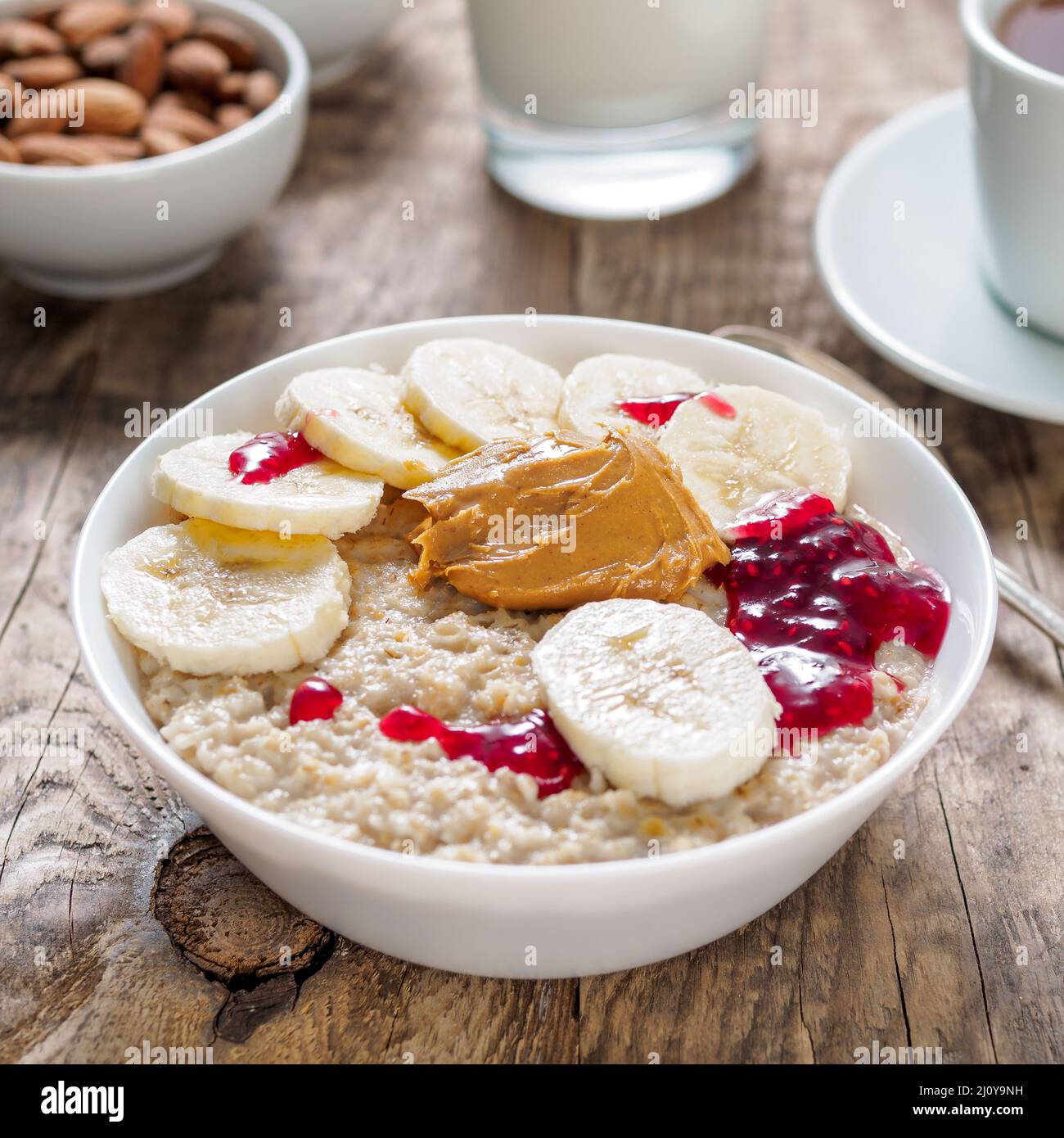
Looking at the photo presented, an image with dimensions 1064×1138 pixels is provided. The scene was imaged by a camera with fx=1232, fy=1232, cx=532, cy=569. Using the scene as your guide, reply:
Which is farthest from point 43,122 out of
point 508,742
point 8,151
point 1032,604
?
point 1032,604

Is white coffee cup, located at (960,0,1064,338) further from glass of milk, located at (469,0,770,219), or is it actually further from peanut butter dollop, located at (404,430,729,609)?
peanut butter dollop, located at (404,430,729,609)

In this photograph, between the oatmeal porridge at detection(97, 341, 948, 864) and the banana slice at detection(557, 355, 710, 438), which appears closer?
the oatmeal porridge at detection(97, 341, 948, 864)

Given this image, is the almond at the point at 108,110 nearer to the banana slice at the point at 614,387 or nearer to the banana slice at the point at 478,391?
the banana slice at the point at 478,391

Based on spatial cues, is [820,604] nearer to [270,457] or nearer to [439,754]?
[439,754]

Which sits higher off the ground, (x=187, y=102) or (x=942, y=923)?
(x=187, y=102)

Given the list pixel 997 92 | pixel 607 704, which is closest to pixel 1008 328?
pixel 997 92

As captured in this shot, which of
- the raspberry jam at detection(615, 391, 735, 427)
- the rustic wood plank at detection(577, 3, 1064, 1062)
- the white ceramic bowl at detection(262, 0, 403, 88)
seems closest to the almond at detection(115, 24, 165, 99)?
the white ceramic bowl at detection(262, 0, 403, 88)

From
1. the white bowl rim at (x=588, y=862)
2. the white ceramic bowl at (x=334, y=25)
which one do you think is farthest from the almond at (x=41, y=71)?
the white bowl rim at (x=588, y=862)
